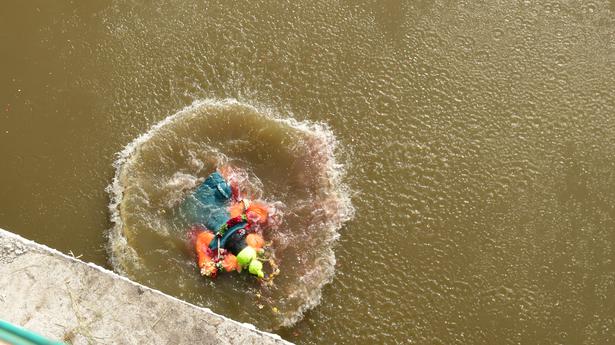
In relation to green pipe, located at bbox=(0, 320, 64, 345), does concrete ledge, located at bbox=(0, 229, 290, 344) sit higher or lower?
lower

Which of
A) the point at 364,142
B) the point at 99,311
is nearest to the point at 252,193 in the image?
the point at 364,142

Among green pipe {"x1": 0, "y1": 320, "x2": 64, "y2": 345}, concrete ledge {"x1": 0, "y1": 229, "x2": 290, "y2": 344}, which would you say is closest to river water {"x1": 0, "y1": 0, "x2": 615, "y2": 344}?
concrete ledge {"x1": 0, "y1": 229, "x2": 290, "y2": 344}

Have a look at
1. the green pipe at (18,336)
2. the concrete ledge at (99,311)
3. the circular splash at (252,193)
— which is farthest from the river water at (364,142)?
the green pipe at (18,336)

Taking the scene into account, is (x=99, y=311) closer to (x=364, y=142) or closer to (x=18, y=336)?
(x=18, y=336)

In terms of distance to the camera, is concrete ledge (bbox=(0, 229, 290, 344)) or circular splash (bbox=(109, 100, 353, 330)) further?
circular splash (bbox=(109, 100, 353, 330))

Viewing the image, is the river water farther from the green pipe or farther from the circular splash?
the green pipe

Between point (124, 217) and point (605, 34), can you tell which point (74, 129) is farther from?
point (605, 34)

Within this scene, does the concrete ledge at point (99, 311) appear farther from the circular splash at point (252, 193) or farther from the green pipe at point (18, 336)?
the green pipe at point (18, 336)
